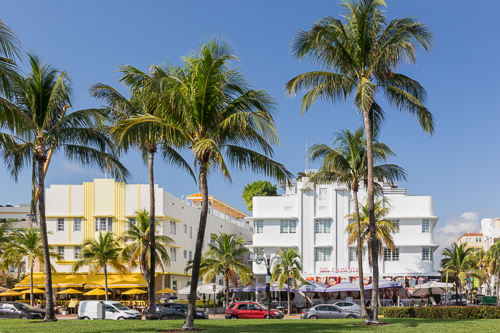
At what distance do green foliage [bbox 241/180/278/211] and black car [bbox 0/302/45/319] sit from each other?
201 ft

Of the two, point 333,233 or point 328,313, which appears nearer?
point 328,313

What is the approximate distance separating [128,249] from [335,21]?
29.7 metres

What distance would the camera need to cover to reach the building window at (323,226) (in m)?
56.4

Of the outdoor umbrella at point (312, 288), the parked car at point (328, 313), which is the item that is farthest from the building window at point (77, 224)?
the parked car at point (328, 313)

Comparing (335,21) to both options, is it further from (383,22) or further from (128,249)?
(128,249)

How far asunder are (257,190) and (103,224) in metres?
43.6

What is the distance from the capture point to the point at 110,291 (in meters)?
52.8

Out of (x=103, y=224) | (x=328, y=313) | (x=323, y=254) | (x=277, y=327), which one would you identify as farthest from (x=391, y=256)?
(x=277, y=327)

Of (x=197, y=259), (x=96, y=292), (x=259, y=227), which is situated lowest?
(x=96, y=292)

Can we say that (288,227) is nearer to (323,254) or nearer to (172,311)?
(323,254)

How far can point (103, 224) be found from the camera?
5578 cm

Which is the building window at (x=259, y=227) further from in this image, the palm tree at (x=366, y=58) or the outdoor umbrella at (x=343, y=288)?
the palm tree at (x=366, y=58)

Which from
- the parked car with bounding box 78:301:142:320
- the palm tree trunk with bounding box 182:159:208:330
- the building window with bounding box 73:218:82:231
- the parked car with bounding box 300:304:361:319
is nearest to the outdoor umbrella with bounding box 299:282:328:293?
the parked car with bounding box 300:304:361:319

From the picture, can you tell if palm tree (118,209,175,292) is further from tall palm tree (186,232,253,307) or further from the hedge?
the hedge
